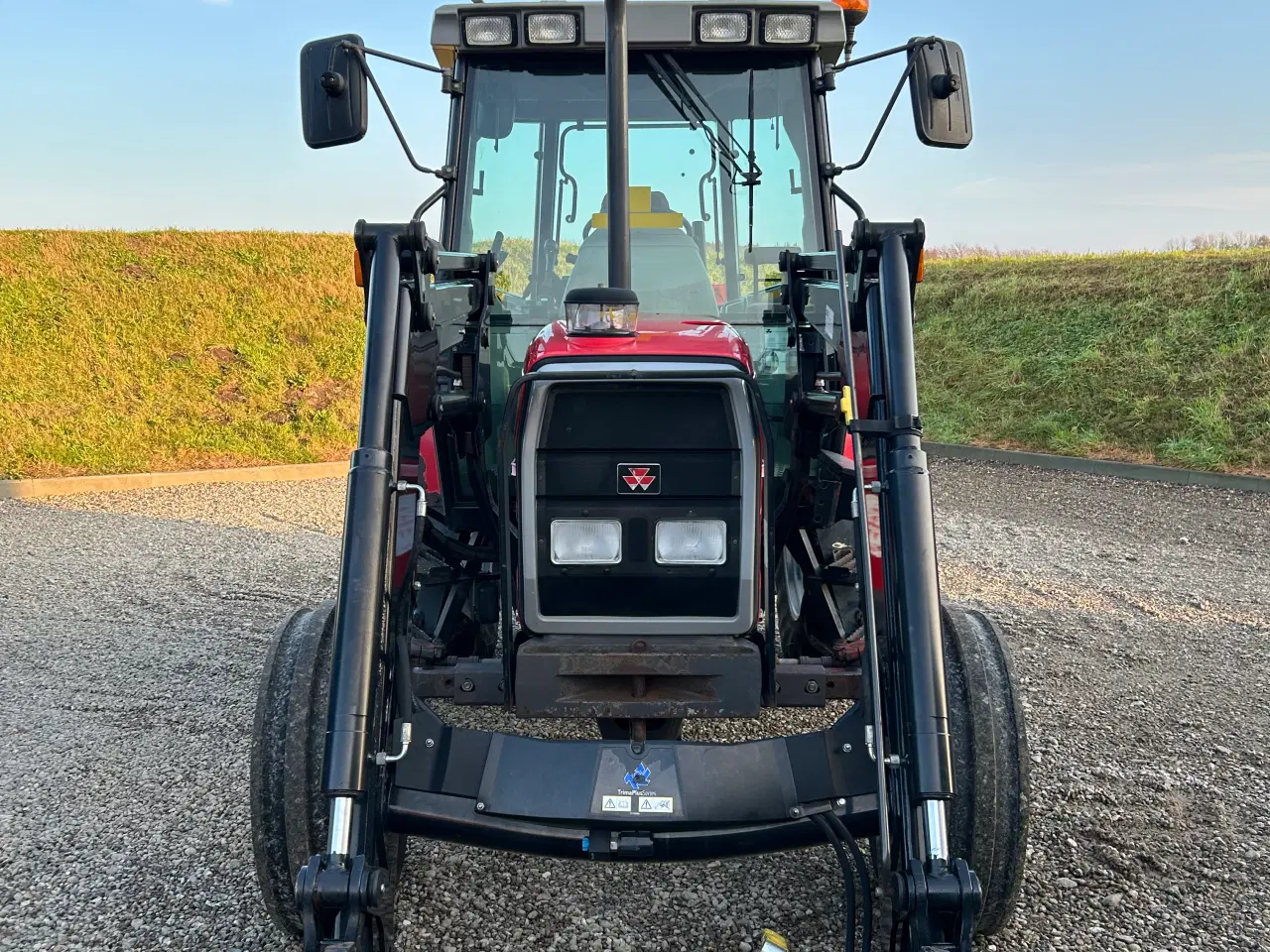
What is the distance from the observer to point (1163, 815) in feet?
11.0

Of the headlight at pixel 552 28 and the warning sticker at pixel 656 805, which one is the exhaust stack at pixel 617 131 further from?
the warning sticker at pixel 656 805

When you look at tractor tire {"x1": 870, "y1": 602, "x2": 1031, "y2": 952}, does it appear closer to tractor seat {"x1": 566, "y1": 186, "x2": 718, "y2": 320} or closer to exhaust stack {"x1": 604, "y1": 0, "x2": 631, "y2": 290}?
exhaust stack {"x1": 604, "y1": 0, "x2": 631, "y2": 290}

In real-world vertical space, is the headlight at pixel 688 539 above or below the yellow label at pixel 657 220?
below

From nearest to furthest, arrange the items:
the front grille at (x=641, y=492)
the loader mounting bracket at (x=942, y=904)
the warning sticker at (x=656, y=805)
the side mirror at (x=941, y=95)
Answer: the loader mounting bracket at (x=942, y=904) < the warning sticker at (x=656, y=805) < the front grille at (x=641, y=492) < the side mirror at (x=941, y=95)

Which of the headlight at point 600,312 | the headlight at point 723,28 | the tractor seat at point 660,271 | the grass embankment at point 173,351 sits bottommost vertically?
the headlight at point 600,312

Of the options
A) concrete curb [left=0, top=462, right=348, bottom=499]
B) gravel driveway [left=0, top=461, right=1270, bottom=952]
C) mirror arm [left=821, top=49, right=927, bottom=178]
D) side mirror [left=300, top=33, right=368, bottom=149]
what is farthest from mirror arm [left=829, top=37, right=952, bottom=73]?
concrete curb [left=0, top=462, right=348, bottom=499]

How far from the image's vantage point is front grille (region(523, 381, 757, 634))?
257 cm

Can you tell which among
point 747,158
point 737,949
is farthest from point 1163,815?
point 747,158

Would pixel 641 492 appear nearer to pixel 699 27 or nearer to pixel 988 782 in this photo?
pixel 988 782

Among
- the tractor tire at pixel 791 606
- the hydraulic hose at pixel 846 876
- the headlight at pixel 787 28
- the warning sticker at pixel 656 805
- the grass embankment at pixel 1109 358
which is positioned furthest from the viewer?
the grass embankment at pixel 1109 358

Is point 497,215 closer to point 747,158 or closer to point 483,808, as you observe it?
point 747,158

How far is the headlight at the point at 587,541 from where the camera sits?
261 cm

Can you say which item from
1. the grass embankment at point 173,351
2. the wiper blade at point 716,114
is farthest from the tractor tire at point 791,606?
the grass embankment at point 173,351

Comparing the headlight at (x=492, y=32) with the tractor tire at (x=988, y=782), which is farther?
the headlight at (x=492, y=32)
